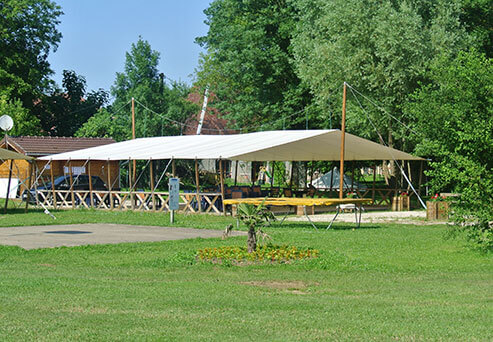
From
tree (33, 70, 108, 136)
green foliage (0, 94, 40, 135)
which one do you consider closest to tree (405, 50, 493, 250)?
green foliage (0, 94, 40, 135)

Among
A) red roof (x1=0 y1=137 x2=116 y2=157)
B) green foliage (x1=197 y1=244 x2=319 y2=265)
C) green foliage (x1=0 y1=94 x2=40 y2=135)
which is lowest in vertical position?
green foliage (x1=197 y1=244 x2=319 y2=265)

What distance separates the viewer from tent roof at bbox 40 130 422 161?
29.3 m

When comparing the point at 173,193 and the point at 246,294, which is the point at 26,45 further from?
the point at 246,294

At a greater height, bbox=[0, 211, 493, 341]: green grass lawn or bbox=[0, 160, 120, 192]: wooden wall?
bbox=[0, 160, 120, 192]: wooden wall

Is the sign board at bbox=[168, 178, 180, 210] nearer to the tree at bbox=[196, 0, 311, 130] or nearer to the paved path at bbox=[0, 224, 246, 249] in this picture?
the paved path at bbox=[0, 224, 246, 249]

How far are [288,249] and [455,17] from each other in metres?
24.8

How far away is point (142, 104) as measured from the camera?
53.5 m

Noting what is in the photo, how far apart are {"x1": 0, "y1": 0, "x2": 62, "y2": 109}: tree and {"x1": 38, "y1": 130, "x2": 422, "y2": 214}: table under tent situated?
19156 mm

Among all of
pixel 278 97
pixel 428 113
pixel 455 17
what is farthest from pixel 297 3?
pixel 428 113

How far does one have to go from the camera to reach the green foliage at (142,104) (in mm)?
53969

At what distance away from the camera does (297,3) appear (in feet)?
137

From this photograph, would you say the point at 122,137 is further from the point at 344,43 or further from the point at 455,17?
the point at 455,17

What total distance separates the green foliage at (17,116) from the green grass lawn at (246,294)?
3476cm

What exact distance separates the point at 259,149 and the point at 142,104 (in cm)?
2661
